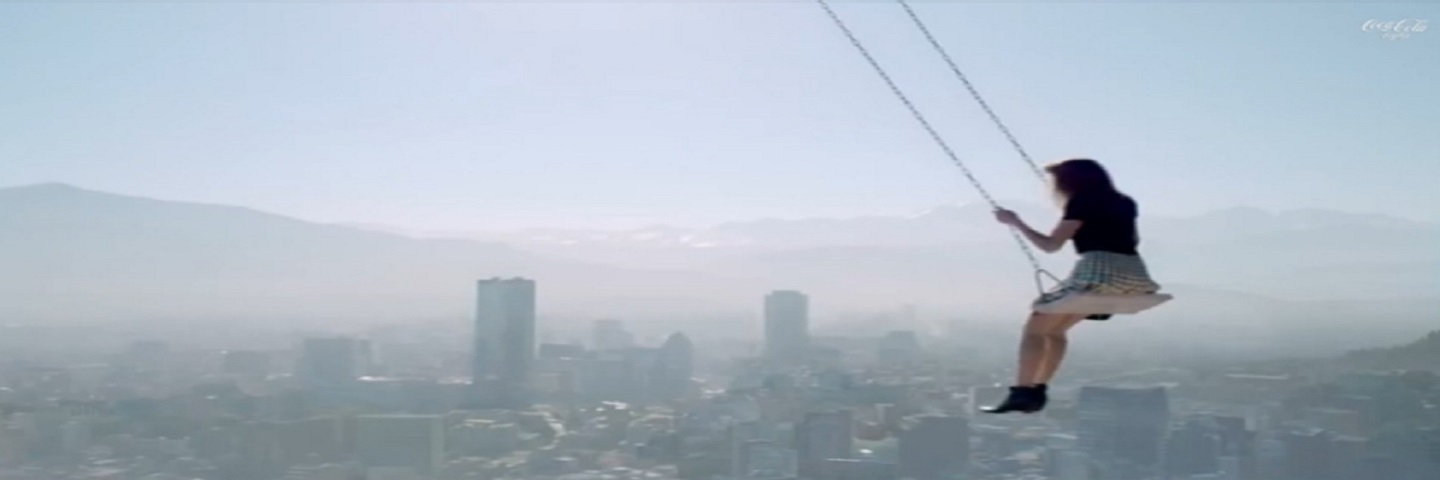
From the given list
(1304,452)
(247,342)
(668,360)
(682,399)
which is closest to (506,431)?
(682,399)

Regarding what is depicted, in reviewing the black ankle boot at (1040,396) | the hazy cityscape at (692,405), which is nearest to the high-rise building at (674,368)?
the hazy cityscape at (692,405)

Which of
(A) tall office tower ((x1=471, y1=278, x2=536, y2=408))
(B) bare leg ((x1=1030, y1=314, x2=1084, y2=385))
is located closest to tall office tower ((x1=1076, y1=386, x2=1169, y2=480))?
(B) bare leg ((x1=1030, y1=314, x2=1084, y2=385))

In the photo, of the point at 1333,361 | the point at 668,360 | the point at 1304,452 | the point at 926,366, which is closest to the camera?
the point at 1304,452

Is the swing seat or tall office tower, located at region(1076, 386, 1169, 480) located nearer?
the swing seat

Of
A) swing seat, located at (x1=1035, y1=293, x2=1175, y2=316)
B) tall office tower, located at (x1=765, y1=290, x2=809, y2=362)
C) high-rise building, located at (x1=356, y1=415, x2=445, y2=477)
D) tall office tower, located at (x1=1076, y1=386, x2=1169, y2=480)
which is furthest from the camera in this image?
tall office tower, located at (x1=765, y1=290, x2=809, y2=362)

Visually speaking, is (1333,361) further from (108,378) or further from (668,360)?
(108,378)

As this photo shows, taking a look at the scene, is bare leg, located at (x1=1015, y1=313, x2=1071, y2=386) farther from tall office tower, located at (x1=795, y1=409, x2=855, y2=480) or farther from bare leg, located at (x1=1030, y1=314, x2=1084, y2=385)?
tall office tower, located at (x1=795, y1=409, x2=855, y2=480)

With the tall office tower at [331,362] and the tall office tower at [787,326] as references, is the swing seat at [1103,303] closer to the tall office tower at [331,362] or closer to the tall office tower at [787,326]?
the tall office tower at [787,326]
